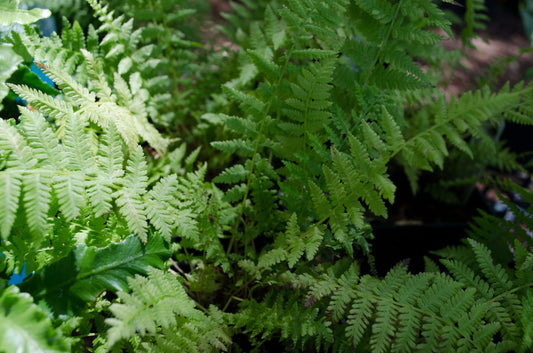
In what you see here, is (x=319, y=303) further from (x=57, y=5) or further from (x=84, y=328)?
(x=57, y=5)

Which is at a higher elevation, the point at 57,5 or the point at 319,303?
the point at 57,5

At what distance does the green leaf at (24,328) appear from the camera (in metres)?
0.51

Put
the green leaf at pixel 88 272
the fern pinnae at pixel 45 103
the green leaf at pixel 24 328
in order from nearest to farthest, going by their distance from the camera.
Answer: the green leaf at pixel 24 328 → the green leaf at pixel 88 272 → the fern pinnae at pixel 45 103

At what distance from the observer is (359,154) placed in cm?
73

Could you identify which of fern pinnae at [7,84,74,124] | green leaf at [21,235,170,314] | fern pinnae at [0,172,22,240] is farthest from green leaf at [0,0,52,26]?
green leaf at [21,235,170,314]

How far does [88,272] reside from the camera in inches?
25.0

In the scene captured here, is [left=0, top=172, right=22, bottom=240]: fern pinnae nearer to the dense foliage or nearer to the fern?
the dense foliage

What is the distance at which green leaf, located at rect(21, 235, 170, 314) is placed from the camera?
61cm

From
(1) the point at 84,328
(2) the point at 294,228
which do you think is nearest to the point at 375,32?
(2) the point at 294,228

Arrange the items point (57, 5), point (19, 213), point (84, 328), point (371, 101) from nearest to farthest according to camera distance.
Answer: point (19, 213)
point (84, 328)
point (371, 101)
point (57, 5)

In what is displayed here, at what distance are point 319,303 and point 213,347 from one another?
0.22 meters

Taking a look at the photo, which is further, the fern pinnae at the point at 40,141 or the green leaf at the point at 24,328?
the fern pinnae at the point at 40,141

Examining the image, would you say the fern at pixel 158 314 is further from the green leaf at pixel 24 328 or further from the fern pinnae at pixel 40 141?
the fern pinnae at pixel 40 141

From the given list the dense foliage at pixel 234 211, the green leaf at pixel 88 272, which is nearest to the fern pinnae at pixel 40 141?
the dense foliage at pixel 234 211
